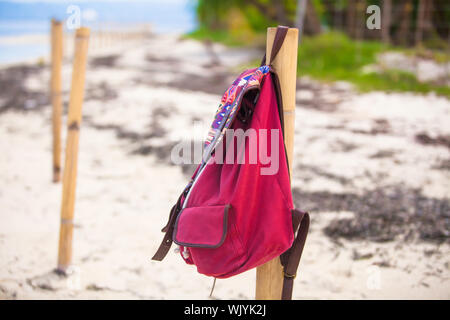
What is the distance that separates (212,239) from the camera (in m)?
1.40

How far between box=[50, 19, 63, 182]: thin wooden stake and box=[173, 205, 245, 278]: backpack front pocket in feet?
9.48

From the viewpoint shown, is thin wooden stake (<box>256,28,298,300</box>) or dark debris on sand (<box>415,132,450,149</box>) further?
dark debris on sand (<box>415,132,450,149</box>)

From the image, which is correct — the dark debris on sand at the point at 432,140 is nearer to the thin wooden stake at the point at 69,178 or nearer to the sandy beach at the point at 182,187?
the sandy beach at the point at 182,187

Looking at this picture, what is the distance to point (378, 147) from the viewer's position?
477 centimetres

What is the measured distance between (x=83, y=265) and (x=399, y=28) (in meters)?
12.2

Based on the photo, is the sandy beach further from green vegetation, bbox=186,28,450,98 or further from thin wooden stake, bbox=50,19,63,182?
green vegetation, bbox=186,28,450,98

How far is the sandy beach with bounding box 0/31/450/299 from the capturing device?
2.59m

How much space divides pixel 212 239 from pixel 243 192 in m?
0.20

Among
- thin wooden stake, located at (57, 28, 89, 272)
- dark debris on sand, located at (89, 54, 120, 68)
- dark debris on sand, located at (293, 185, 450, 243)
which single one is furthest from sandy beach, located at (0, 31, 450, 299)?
dark debris on sand, located at (89, 54, 120, 68)

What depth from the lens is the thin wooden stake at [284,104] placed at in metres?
1.50

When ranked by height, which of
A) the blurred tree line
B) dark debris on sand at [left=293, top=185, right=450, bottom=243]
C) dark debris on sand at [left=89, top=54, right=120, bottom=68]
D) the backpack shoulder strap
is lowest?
dark debris on sand at [left=293, top=185, right=450, bottom=243]

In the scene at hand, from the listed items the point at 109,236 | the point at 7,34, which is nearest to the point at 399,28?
the point at 109,236
